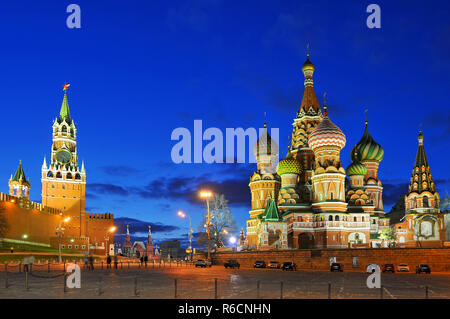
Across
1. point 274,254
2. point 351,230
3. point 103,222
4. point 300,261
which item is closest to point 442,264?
point 300,261

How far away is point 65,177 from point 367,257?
87.7m

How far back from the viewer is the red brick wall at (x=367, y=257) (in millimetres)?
39781

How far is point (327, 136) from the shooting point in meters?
67.4

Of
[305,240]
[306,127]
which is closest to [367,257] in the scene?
[305,240]

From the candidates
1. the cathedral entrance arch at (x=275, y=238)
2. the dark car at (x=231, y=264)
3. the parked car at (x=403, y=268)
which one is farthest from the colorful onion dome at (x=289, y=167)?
the parked car at (x=403, y=268)

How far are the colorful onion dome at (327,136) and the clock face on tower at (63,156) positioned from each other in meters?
70.6

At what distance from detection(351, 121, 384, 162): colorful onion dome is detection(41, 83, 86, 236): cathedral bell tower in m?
63.2

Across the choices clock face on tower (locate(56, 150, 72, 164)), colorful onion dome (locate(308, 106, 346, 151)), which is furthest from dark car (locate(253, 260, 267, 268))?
clock face on tower (locate(56, 150, 72, 164))

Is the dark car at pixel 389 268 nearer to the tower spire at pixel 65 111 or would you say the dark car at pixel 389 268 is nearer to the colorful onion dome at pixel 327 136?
the colorful onion dome at pixel 327 136

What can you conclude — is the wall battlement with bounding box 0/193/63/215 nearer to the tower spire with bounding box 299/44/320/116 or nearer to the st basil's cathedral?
the st basil's cathedral

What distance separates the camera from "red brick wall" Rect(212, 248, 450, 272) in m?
39.8

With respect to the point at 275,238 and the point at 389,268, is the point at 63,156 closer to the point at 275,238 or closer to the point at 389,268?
the point at 275,238

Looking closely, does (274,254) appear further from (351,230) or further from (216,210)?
(216,210)
